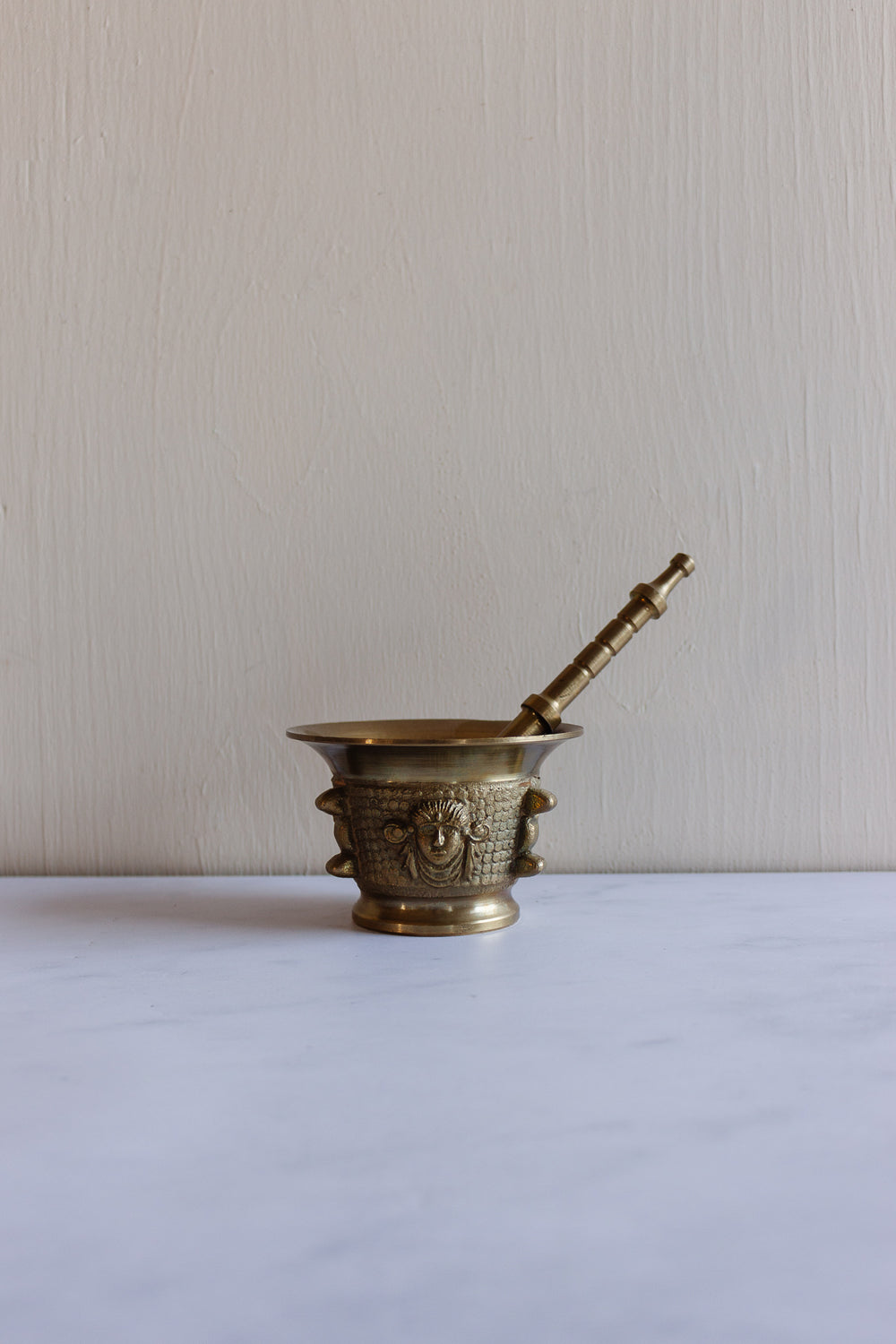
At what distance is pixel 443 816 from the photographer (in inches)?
29.6

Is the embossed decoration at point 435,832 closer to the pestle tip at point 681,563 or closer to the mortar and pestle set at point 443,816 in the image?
the mortar and pestle set at point 443,816

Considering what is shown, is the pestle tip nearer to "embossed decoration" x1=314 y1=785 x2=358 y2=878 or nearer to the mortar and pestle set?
the mortar and pestle set

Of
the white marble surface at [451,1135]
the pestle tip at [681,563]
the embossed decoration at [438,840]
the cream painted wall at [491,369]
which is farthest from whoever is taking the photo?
the cream painted wall at [491,369]

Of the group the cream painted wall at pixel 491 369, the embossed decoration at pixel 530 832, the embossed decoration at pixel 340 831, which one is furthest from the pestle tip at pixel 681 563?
the embossed decoration at pixel 340 831

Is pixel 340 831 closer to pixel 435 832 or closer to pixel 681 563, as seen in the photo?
pixel 435 832

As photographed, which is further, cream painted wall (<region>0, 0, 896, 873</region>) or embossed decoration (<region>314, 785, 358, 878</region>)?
cream painted wall (<region>0, 0, 896, 873</region>)

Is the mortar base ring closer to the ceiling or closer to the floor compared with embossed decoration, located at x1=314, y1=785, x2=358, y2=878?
closer to the floor

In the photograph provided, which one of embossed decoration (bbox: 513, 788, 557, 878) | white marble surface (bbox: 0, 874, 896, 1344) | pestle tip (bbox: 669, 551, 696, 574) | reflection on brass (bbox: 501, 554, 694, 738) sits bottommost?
white marble surface (bbox: 0, 874, 896, 1344)

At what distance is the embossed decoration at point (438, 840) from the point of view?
2.47ft

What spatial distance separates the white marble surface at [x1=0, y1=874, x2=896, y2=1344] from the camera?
1.15ft

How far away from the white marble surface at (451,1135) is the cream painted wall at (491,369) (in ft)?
0.82

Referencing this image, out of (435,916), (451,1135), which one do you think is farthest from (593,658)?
(451,1135)

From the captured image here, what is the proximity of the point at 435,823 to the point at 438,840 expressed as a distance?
0.4 inches

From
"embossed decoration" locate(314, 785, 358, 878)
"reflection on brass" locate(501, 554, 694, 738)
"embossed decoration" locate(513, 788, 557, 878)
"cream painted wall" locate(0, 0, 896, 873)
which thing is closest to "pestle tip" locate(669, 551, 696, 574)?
"reflection on brass" locate(501, 554, 694, 738)
